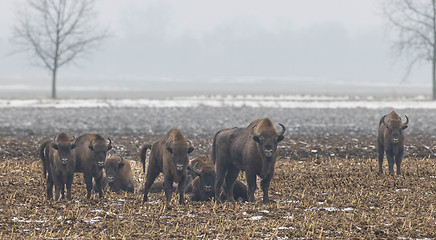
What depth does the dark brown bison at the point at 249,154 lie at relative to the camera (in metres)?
11.5

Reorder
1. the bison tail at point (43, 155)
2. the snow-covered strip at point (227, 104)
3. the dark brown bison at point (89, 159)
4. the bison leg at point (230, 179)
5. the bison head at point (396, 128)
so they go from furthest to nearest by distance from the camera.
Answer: the snow-covered strip at point (227, 104) < the bison head at point (396, 128) < the bison leg at point (230, 179) < the bison tail at point (43, 155) < the dark brown bison at point (89, 159)

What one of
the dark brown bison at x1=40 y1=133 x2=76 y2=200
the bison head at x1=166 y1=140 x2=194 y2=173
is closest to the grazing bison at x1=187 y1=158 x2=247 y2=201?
the bison head at x1=166 y1=140 x2=194 y2=173

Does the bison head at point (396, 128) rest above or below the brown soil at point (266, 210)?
above

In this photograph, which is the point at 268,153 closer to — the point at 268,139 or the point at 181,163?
the point at 268,139

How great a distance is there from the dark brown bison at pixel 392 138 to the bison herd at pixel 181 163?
3.54 metres

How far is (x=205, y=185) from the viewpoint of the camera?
12.4 m

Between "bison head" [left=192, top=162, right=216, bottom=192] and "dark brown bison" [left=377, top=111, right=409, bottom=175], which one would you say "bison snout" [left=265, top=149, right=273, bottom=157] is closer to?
"bison head" [left=192, top=162, right=216, bottom=192]

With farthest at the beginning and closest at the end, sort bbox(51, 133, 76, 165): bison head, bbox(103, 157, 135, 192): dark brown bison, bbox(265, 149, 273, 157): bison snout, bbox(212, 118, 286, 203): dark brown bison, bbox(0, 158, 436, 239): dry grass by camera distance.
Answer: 1. bbox(103, 157, 135, 192): dark brown bison
2. bbox(212, 118, 286, 203): dark brown bison
3. bbox(265, 149, 273, 157): bison snout
4. bbox(51, 133, 76, 165): bison head
5. bbox(0, 158, 436, 239): dry grass

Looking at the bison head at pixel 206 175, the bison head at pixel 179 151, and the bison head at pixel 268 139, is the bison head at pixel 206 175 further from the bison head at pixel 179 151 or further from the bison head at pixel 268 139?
the bison head at pixel 268 139

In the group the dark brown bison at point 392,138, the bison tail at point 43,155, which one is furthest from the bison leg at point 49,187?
the dark brown bison at point 392,138

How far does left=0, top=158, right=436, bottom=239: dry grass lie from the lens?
9.54 metres

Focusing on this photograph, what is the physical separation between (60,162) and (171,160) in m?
1.85

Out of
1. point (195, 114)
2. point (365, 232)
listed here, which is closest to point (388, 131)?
point (365, 232)

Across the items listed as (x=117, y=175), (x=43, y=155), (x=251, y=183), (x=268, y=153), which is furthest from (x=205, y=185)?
(x=43, y=155)
